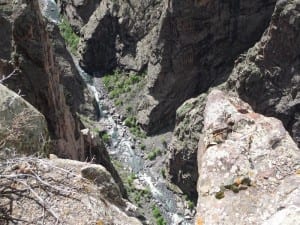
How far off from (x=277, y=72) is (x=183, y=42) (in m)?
14.8

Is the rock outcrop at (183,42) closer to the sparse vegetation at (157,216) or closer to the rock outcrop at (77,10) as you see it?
the rock outcrop at (77,10)

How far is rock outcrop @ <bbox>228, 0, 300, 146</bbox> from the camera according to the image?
59.0m

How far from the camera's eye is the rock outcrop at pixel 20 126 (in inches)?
555

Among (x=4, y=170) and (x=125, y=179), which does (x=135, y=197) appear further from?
(x=4, y=170)

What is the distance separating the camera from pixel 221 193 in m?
12.4

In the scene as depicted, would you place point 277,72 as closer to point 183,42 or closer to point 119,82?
point 183,42

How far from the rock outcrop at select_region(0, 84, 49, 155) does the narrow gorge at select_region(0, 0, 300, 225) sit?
1.7 inches

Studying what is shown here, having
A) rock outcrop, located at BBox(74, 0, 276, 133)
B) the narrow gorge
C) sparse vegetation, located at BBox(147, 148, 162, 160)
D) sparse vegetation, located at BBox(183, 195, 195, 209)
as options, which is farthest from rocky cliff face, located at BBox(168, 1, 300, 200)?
rock outcrop, located at BBox(74, 0, 276, 133)

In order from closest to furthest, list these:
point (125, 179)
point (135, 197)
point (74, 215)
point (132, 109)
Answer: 1. point (74, 215)
2. point (135, 197)
3. point (125, 179)
4. point (132, 109)

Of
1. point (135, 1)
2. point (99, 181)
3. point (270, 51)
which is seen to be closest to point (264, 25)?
point (270, 51)

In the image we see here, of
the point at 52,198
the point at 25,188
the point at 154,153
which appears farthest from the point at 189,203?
the point at 25,188

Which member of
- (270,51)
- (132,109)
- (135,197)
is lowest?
(135,197)

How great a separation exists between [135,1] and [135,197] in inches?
1309

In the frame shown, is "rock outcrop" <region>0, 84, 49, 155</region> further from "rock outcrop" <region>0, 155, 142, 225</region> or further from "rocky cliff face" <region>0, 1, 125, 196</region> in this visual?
"rocky cliff face" <region>0, 1, 125, 196</region>
